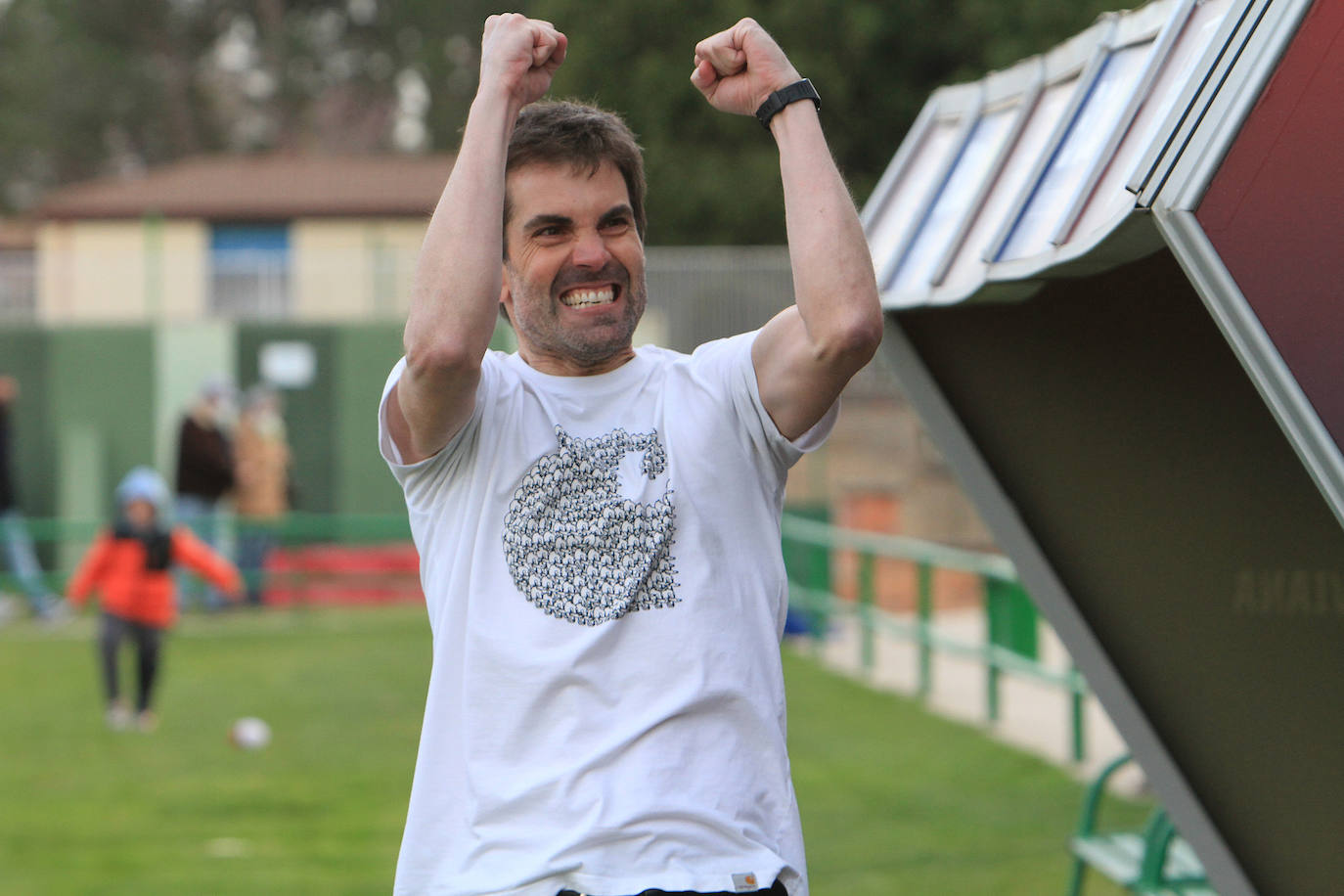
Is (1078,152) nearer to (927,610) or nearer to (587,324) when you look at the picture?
(587,324)

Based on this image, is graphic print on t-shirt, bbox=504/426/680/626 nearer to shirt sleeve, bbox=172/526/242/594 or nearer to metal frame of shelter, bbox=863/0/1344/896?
metal frame of shelter, bbox=863/0/1344/896

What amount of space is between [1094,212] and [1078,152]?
1.25 ft

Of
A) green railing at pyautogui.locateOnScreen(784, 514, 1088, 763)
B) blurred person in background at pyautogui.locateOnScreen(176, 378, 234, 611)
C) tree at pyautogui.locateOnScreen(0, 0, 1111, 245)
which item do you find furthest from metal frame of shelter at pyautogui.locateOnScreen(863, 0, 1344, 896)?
tree at pyautogui.locateOnScreen(0, 0, 1111, 245)

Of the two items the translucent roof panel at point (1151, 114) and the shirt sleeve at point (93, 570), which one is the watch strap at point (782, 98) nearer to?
the translucent roof panel at point (1151, 114)

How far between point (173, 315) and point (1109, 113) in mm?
20967

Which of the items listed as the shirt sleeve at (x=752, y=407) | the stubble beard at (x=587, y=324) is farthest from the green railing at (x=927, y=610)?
the stubble beard at (x=587, y=324)

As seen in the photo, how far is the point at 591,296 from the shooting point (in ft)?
9.55

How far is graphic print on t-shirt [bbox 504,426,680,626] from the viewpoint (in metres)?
2.78

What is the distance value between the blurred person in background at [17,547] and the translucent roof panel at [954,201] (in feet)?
49.3

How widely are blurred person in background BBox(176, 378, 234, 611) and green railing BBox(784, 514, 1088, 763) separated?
5475mm

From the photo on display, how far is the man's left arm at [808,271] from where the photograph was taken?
8.98 feet

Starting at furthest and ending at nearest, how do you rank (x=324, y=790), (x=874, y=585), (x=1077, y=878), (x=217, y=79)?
(x=217, y=79) → (x=874, y=585) → (x=324, y=790) → (x=1077, y=878)

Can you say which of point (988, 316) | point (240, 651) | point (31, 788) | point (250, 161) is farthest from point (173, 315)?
point (988, 316)

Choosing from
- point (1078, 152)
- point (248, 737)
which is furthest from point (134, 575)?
point (1078, 152)
